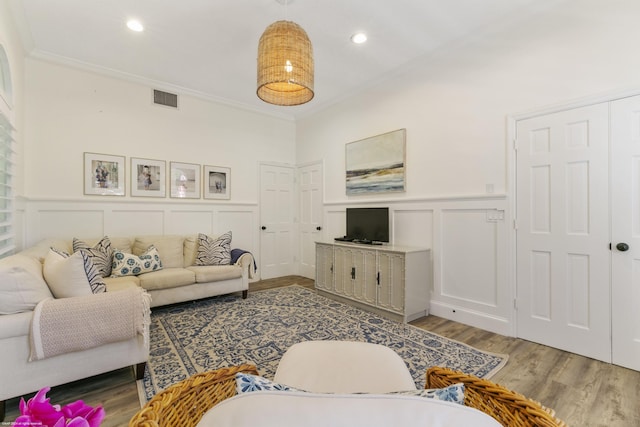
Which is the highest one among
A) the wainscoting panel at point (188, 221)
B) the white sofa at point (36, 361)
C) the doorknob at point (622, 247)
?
the wainscoting panel at point (188, 221)

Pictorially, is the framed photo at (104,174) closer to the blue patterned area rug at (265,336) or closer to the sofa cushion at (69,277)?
the blue patterned area rug at (265,336)

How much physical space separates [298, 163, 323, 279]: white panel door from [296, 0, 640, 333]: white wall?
1409 mm

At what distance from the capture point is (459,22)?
115 inches

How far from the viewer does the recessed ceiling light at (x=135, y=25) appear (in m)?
2.88

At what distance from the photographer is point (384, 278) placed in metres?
3.40

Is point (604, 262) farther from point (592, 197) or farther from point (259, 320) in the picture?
point (259, 320)

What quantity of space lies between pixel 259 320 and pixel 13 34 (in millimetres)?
3757

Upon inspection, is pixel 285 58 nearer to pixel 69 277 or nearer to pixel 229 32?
pixel 229 32

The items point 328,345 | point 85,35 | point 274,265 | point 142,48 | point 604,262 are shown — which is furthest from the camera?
point 274,265

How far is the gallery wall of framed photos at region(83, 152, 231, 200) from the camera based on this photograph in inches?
151

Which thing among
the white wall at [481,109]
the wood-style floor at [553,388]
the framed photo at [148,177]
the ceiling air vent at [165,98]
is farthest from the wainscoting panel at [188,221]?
the white wall at [481,109]

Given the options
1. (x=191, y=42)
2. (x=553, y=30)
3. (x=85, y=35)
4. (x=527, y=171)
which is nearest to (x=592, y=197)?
(x=527, y=171)

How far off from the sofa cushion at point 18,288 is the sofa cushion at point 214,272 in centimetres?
184

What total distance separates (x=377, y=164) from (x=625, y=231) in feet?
8.51
